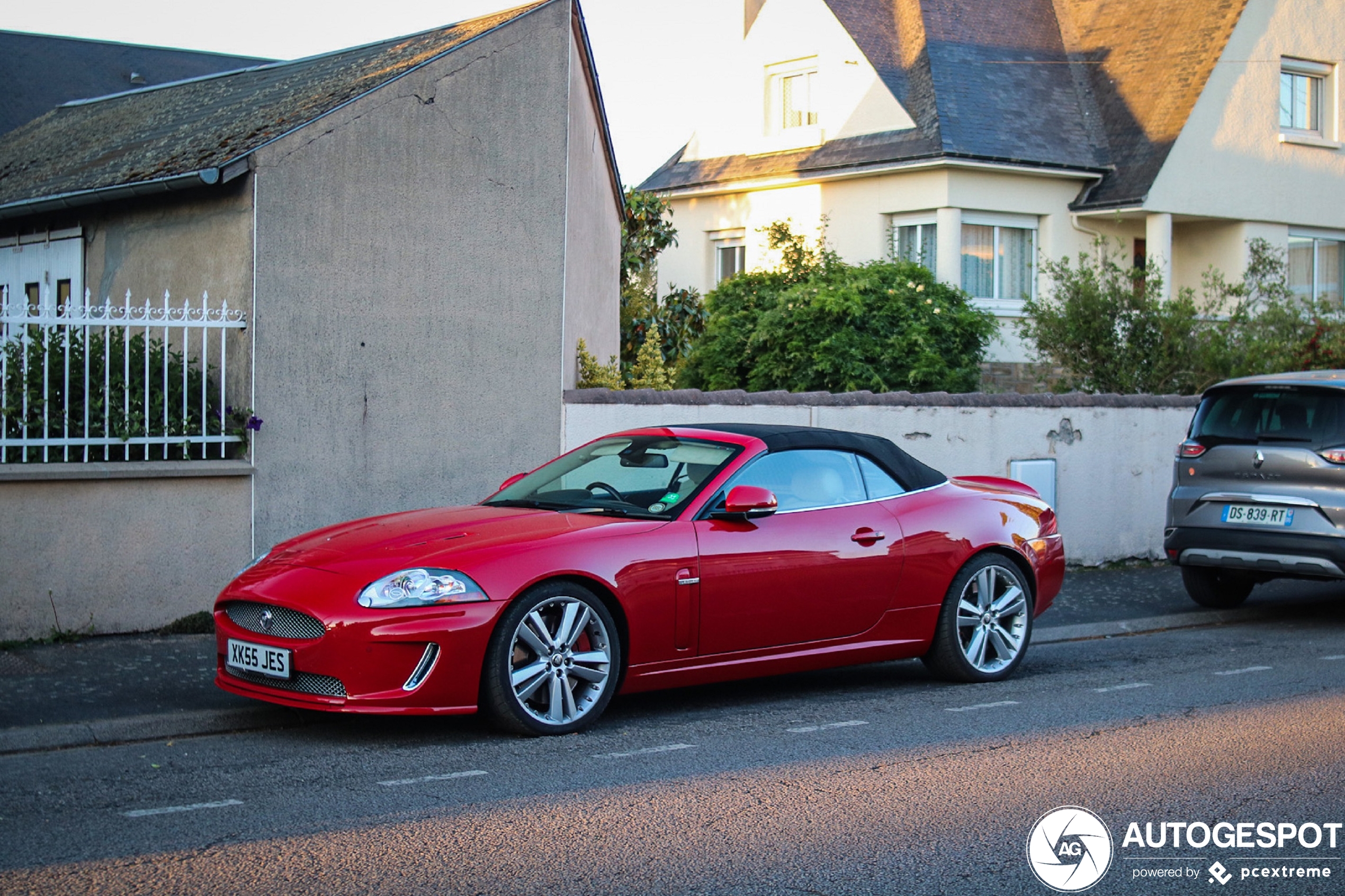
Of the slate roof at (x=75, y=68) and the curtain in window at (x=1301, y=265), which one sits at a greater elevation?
the slate roof at (x=75, y=68)

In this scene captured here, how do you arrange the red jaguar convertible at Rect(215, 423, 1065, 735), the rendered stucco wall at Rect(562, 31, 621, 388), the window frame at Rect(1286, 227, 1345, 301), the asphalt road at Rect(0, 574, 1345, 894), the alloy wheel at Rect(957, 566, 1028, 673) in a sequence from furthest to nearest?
the window frame at Rect(1286, 227, 1345, 301)
the rendered stucco wall at Rect(562, 31, 621, 388)
the alloy wheel at Rect(957, 566, 1028, 673)
the red jaguar convertible at Rect(215, 423, 1065, 735)
the asphalt road at Rect(0, 574, 1345, 894)

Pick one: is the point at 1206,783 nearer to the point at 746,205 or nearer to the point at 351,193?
the point at 351,193

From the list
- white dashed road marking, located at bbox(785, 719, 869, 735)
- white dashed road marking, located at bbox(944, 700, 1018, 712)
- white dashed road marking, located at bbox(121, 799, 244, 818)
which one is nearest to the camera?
white dashed road marking, located at bbox(121, 799, 244, 818)

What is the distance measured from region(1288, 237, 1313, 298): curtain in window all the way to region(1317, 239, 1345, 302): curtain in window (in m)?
0.19

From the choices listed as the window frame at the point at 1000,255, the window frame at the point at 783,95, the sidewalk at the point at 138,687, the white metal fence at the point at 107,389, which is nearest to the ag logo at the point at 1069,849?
the sidewalk at the point at 138,687

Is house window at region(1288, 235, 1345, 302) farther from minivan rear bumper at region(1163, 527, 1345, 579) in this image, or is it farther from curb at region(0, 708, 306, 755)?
curb at region(0, 708, 306, 755)

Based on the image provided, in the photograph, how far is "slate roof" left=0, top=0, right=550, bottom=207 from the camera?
10695mm

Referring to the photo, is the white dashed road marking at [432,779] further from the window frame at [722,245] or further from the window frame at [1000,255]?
the window frame at [722,245]

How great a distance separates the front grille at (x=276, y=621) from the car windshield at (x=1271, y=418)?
737 cm

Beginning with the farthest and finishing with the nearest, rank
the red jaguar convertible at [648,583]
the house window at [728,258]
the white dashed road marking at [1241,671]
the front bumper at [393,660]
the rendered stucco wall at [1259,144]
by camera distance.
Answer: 1. the house window at [728,258]
2. the rendered stucco wall at [1259,144]
3. the white dashed road marking at [1241,671]
4. the red jaguar convertible at [648,583]
5. the front bumper at [393,660]

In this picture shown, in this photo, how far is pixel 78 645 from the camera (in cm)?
862

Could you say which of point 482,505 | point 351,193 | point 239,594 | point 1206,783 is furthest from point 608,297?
point 1206,783

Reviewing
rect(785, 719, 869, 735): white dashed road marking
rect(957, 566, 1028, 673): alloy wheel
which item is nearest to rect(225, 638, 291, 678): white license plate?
rect(785, 719, 869, 735): white dashed road marking

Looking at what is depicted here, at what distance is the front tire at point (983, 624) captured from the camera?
26.5ft
